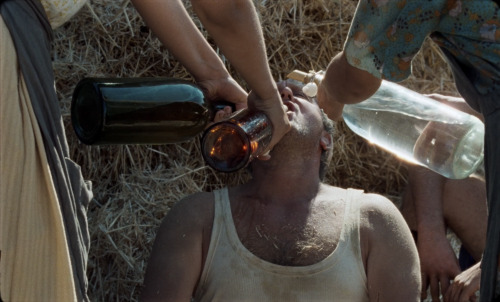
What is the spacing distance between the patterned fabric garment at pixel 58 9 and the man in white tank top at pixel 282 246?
936mm

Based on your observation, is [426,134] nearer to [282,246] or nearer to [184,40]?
[282,246]

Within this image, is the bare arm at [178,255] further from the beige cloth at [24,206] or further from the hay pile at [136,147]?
the beige cloth at [24,206]

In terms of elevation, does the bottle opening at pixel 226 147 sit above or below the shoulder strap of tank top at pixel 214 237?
above

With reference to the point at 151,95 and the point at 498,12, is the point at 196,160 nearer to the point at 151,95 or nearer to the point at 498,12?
the point at 151,95

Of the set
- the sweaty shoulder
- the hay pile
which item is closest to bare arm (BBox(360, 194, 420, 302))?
the sweaty shoulder

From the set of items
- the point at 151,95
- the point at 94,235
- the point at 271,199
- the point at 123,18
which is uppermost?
the point at 151,95

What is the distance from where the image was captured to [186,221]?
2766 millimetres

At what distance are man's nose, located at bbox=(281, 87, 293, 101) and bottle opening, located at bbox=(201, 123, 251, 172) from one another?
90 centimetres

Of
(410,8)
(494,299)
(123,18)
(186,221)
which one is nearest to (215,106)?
(186,221)

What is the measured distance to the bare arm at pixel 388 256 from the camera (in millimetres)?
2699

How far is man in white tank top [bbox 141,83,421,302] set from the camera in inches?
105

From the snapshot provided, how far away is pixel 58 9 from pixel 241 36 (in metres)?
0.44

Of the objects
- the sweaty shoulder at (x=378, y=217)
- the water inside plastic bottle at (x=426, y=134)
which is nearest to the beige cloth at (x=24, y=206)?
the water inside plastic bottle at (x=426, y=134)

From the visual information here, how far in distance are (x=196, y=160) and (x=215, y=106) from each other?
3.70 feet
